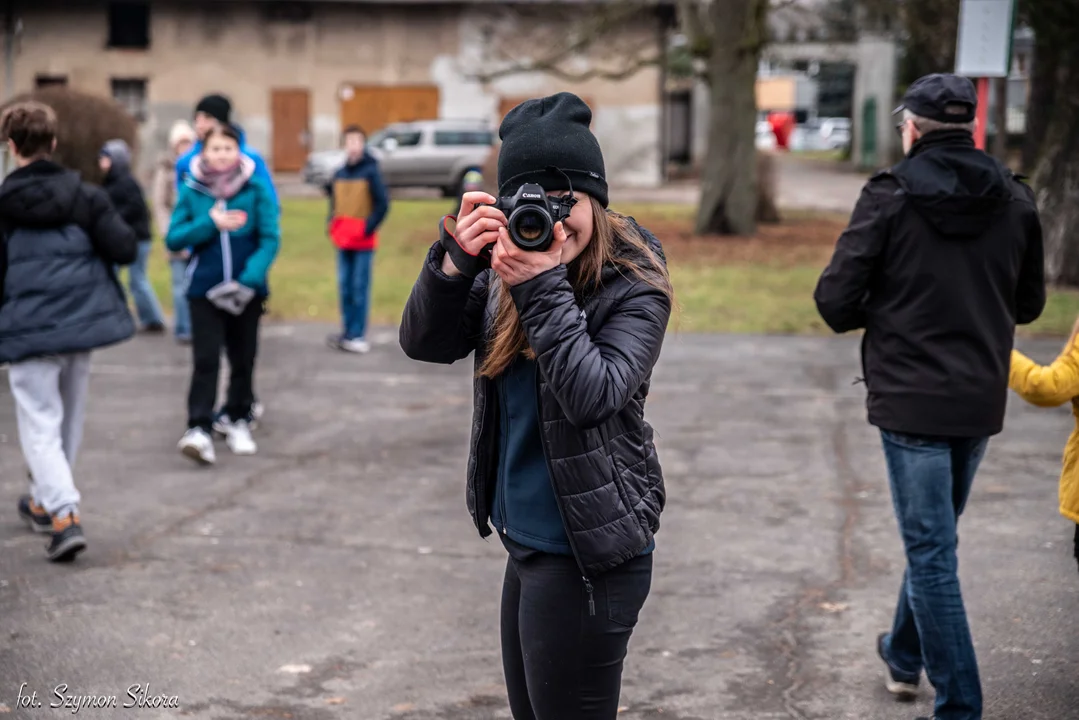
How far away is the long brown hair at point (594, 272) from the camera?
280cm

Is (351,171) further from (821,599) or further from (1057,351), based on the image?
(821,599)

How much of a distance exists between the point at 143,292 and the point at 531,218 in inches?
392

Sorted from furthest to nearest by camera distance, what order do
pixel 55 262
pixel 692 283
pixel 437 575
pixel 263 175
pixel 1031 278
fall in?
1. pixel 692 283
2. pixel 263 175
3. pixel 55 262
4. pixel 437 575
5. pixel 1031 278

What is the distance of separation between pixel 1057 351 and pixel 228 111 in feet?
22.1

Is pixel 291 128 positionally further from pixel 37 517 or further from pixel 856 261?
pixel 856 261

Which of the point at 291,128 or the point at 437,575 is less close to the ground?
the point at 291,128

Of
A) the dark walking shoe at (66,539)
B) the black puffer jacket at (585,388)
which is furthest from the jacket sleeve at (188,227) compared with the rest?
the black puffer jacket at (585,388)

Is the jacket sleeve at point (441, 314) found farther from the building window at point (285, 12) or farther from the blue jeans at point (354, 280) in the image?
the building window at point (285, 12)

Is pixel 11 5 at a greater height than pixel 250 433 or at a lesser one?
greater

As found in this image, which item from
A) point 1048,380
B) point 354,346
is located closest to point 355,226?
point 354,346

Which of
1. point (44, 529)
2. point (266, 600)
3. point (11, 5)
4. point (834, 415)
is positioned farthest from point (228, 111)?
point (11, 5)

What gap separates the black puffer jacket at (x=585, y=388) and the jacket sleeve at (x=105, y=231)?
3.36m

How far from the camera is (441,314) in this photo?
→ 2885 mm

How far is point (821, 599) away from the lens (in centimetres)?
528
